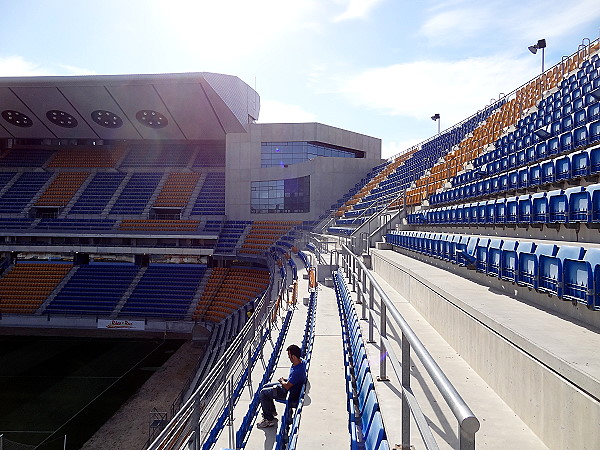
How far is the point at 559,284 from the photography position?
4402mm

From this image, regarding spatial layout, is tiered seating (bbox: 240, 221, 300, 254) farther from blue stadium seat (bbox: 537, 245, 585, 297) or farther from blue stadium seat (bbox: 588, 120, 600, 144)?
blue stadium seat (bbox: 537, 245, 585, 297)

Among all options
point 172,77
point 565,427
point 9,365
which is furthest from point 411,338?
point 172,77

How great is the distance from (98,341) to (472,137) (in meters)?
22.8

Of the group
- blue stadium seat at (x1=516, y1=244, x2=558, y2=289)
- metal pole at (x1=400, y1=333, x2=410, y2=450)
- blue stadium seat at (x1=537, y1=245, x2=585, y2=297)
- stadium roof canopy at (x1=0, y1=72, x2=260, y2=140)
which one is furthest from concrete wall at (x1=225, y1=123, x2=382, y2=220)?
metal pole at (x1=400, y1=333, x2=410, y2=450)

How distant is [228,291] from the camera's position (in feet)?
80.3

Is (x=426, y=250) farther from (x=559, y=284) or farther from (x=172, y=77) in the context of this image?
(x=172, y=77)

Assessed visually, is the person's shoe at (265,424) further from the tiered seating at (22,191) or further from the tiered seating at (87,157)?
the tiered seating at (87,157)

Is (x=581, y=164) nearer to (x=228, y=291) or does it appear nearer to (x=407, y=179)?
(x=407, y=179)

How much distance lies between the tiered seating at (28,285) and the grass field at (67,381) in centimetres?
295

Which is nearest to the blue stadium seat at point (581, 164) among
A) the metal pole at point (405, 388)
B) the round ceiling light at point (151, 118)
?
the metal pole at point (405, 388)

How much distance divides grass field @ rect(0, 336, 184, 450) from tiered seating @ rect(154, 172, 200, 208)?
44.0ft

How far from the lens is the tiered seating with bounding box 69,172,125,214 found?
32000mm

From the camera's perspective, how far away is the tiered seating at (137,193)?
1254 inches

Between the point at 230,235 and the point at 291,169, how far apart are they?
22.1ft
